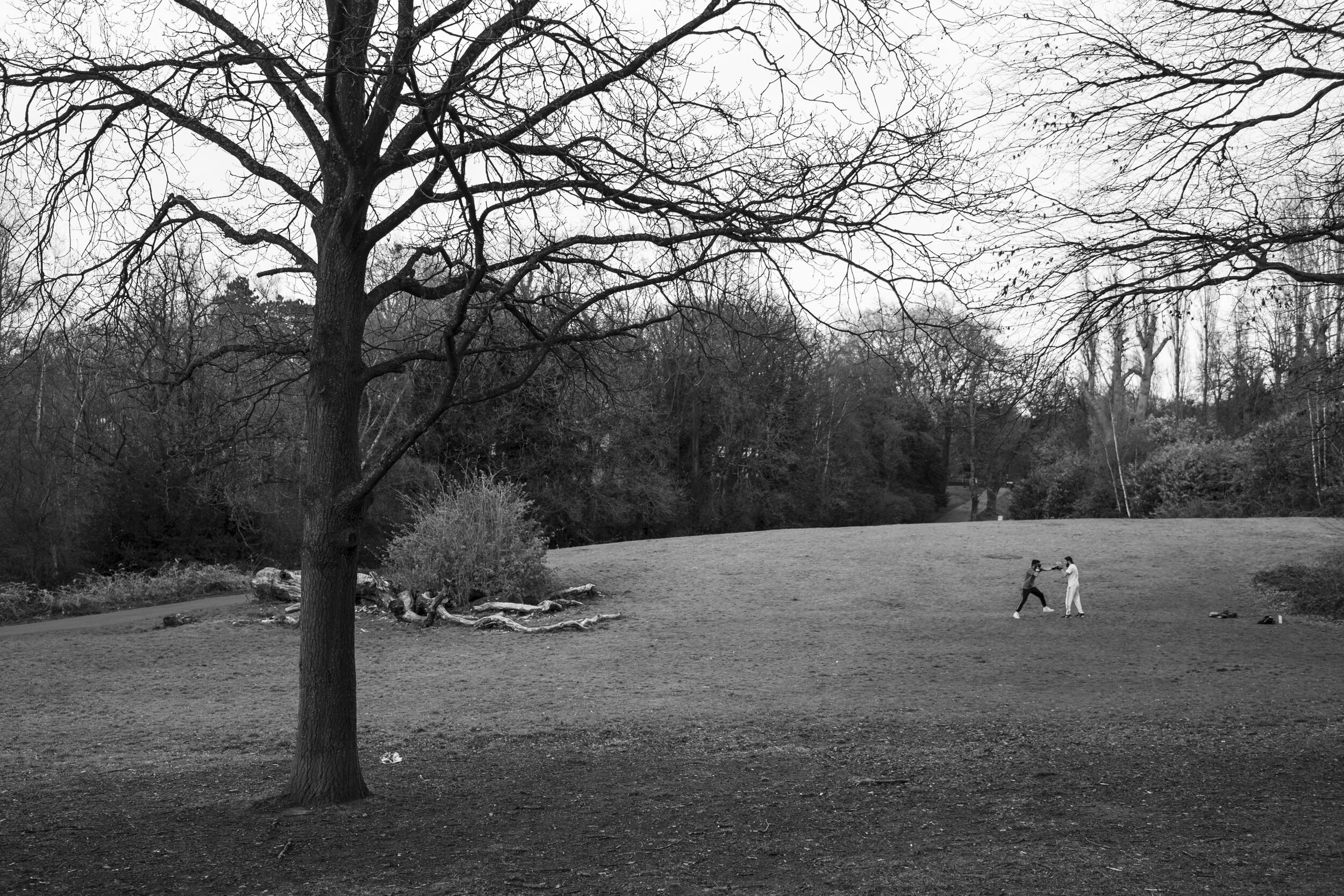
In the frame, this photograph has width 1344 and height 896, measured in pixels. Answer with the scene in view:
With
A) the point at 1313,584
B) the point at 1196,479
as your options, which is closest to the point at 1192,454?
the point at 1196,479

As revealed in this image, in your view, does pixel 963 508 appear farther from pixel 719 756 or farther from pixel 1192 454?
pixel 719 756

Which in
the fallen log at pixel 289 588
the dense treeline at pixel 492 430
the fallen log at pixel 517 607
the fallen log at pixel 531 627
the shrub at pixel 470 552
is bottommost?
the fallen log at pixel 531 627

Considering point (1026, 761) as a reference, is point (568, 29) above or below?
above

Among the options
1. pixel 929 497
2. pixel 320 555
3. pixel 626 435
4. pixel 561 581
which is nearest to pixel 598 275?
pixel 320 555

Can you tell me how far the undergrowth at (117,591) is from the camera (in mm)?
19734

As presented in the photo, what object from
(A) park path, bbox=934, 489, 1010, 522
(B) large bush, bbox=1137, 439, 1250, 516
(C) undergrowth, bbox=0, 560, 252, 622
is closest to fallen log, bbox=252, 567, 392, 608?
(C) undergrowth, bbox=0, 560, 252, 622

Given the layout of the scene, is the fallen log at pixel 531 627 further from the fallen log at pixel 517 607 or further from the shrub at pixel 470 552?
the shrub at pixel 470 552

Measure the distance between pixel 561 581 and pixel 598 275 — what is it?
13.9 metres

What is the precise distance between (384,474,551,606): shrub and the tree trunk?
38.9ft

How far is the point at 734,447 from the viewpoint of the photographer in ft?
135

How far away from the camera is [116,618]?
18281mm

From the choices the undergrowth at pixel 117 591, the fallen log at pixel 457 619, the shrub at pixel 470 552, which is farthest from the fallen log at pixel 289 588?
the undergrowth at pixel 117 591

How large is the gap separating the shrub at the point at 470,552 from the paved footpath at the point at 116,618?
12.4ft

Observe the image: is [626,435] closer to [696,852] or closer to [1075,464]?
[1075,464]
